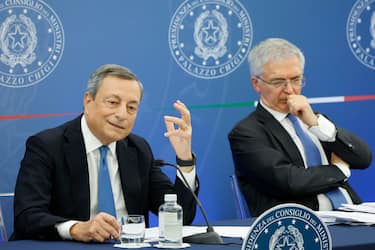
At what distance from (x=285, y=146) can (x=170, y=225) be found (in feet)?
5.39

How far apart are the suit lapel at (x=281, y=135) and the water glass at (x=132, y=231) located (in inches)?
66.0

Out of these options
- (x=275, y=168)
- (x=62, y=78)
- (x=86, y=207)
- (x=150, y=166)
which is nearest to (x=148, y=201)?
(x=150, y=166)

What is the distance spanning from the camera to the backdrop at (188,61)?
447cm

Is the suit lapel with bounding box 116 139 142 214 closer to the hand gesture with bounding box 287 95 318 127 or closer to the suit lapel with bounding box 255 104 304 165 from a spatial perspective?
the suit lapel with bounding box 255 104 304 165

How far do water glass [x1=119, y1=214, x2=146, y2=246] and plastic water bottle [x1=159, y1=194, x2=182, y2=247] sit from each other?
3.1 inches

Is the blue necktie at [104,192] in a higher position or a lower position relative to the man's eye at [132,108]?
lower

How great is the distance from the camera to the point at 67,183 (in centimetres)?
361

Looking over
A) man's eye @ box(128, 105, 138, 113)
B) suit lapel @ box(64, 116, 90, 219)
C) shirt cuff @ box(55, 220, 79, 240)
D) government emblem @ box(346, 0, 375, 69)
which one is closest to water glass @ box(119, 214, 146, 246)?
shirt cuff @ box(55, 220, 79, 240)

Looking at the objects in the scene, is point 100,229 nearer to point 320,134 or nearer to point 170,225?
point 170,225

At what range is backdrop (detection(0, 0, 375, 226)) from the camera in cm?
447

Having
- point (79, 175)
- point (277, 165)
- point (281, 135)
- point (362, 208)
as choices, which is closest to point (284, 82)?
point (281, 135)

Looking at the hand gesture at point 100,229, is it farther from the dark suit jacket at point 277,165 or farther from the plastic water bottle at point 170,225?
the dark suit jacket at point 277,165

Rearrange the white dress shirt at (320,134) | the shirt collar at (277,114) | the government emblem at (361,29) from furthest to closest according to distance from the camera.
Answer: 1. the government emblem at (361,29)
2. the shirt collar at (277,114)
3. the white dress shirt at (320,134)

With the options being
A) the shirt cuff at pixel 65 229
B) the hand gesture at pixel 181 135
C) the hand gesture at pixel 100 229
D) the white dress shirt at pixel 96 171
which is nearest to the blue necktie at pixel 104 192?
the white dress shirt at pixel 96 171
